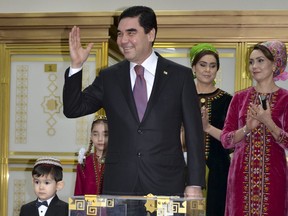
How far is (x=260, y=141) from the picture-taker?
3.92 m

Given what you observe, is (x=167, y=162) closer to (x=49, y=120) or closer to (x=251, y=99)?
(x=251, y=99)

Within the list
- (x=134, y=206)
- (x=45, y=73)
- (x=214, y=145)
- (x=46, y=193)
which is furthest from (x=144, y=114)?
(x=45, y=73)

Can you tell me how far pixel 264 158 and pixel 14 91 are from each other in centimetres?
293

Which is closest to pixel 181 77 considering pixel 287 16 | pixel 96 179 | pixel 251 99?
pixel 251 99

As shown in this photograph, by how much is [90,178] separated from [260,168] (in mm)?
1186

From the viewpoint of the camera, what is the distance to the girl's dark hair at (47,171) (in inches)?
147

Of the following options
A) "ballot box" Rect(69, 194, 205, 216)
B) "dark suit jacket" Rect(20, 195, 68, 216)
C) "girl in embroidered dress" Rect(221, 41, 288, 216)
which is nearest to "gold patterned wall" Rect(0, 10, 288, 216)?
"girl in embroidered dress" Rect(221, 41, 288, 216)

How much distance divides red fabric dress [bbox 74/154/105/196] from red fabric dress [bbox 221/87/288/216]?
36.1 inches

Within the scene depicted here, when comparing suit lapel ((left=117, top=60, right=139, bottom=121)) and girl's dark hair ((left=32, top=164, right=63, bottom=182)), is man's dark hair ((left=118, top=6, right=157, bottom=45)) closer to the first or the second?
suit lapel ((left=117, top=60, right=139, bottom=121))

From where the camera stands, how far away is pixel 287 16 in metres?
5.70

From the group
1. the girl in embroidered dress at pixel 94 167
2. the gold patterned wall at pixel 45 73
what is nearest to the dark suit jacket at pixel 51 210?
the girl in embroidered dress at pixel 94 167

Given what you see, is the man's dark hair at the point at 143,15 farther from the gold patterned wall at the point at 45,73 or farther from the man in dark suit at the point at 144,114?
the gold patterned wall at the point at 45,73

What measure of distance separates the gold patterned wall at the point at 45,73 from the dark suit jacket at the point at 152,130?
2.67 metres

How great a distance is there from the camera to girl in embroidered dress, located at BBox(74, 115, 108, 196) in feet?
14.5
